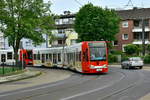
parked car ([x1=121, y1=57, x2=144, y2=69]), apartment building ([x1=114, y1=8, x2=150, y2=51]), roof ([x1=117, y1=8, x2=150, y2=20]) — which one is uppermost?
roof ([x1=117, y1=8, x2=150, y2=20])

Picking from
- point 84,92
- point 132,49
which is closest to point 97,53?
point 84,92

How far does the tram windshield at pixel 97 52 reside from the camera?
1310 inches

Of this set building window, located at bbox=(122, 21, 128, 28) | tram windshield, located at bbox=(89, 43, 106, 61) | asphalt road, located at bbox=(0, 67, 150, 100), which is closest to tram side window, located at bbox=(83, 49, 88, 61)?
tram windshield, located at bbox=(89, 43, 106, 61)

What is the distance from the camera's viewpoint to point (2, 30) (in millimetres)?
44875

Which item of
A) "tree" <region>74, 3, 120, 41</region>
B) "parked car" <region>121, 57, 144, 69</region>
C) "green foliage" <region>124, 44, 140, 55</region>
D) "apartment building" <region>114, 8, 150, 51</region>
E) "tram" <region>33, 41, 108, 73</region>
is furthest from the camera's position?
"apartment building" <region>114, 8, 150, 51</region>

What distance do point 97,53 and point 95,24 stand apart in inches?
1495

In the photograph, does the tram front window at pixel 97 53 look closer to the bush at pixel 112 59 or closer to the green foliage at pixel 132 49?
the bush at pixel 112 59

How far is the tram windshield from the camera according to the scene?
3328cm

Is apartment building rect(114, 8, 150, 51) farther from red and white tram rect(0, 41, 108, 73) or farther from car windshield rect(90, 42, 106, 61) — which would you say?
car windshield rect(90, 42, 106, 61)

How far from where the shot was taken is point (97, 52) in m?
33.5

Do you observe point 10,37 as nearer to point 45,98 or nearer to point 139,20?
point 45,98

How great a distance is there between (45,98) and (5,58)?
52267mm

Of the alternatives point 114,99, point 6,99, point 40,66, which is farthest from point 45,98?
point 40,66

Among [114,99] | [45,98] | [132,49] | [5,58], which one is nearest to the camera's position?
[114,99]
